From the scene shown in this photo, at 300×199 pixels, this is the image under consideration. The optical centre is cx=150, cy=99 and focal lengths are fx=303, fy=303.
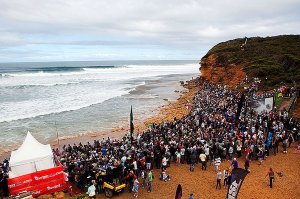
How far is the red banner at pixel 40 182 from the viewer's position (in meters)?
15.7

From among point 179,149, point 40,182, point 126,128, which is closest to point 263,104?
point 179,149

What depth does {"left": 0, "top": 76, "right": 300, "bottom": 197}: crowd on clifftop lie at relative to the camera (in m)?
17.0

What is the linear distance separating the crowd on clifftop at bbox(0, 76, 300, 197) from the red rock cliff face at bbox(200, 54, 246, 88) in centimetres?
2083

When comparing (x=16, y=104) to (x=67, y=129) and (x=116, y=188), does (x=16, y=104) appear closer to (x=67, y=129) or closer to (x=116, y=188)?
(x=67, y=129)

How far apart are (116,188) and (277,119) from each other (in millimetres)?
16346

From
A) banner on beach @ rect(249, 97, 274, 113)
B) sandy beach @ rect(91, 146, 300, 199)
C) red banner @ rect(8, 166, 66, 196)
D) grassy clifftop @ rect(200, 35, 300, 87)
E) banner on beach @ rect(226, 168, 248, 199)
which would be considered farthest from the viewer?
grassy clifftop @ rect(200, 35, 300, 87)

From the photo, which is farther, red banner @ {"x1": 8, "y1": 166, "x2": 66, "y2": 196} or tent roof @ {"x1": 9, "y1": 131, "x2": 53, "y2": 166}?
tent roof @ {"x1": 9, "y1": 131, "x2": 53, "y2": 166}

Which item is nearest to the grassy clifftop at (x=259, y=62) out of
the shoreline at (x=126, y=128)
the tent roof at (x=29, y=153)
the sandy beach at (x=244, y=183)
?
the shoreline at (x=126, y=128)

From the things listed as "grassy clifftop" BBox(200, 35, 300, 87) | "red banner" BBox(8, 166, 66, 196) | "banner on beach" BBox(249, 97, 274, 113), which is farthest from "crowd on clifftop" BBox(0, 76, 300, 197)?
"grassy clifftop" BBox(200, 35, 300, 87)

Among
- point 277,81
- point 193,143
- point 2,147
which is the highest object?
point 277,81

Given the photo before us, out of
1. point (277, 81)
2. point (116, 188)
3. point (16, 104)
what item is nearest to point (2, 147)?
point (116, 188)

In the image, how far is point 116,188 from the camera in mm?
16203

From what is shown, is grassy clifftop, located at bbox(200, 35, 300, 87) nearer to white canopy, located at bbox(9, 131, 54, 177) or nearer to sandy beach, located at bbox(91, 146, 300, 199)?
sandy beach, located at bbox(91, 146, 300, 199)

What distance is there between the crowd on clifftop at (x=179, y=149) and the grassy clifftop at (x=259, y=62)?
17926 millimetres
